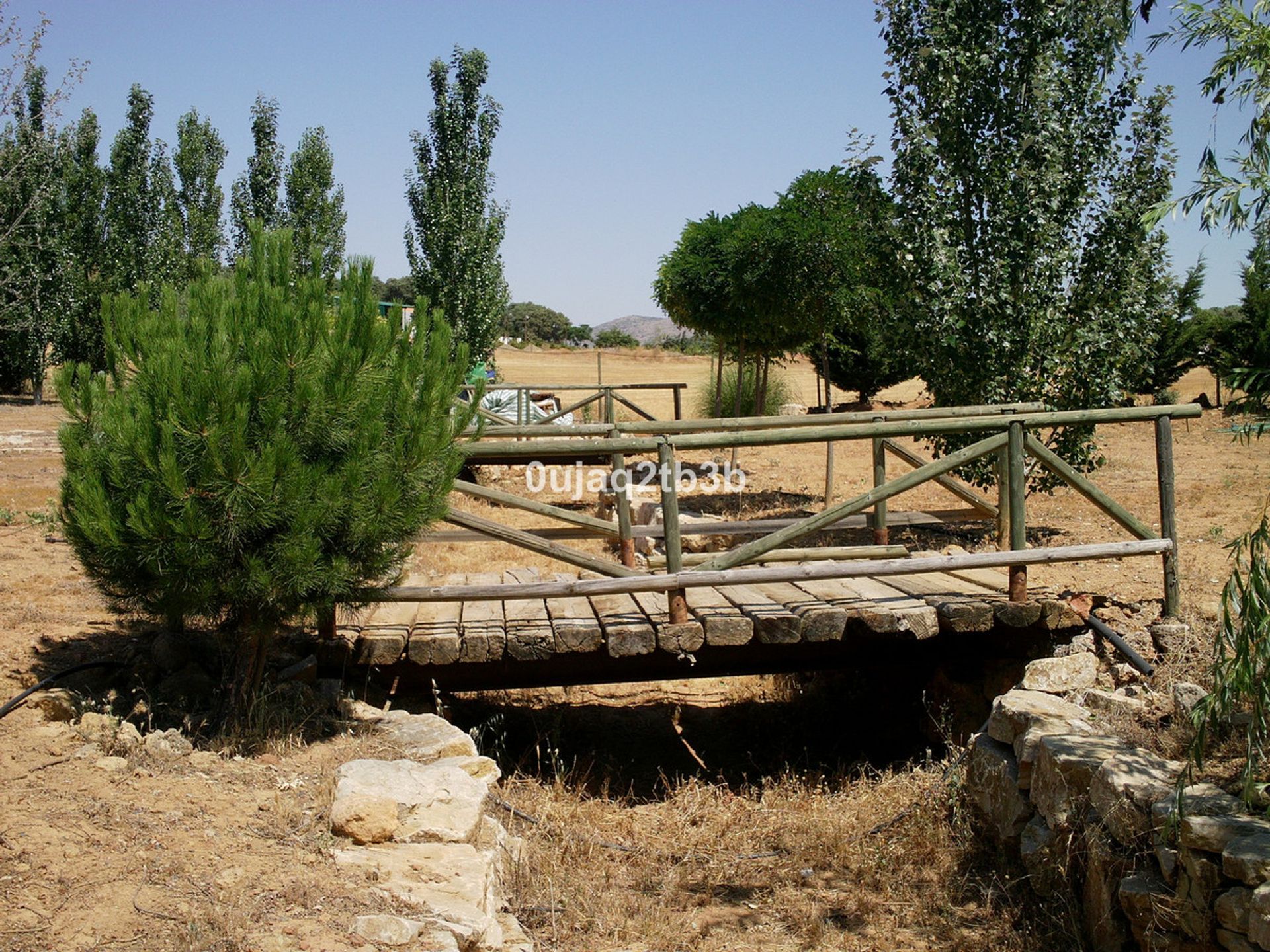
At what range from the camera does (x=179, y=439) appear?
403 cm

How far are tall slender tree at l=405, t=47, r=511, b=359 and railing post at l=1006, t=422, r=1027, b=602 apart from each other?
10.7 metres

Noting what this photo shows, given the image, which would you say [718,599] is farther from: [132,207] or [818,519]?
[132,207]

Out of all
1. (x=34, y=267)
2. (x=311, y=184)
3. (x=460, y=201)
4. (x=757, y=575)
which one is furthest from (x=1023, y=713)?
(x=311, y=184)

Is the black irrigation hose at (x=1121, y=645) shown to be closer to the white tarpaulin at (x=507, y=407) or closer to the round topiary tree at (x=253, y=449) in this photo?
the round topiary tree at (x=253, y=449)

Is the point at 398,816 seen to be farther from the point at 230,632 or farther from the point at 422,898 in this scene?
the point at 230,632

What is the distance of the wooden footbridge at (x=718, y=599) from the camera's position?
5457 mm

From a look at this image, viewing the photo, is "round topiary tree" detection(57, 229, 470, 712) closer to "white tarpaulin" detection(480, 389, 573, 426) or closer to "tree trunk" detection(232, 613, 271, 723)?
"tree trunk" detection(232, 613, 271, 723)

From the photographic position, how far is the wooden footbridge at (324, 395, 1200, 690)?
17.9 feet

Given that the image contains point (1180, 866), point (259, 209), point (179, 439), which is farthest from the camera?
point (259, 209)

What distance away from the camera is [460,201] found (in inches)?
605

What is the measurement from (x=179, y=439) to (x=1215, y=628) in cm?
533

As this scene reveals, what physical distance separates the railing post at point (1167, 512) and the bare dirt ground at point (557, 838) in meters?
0.26

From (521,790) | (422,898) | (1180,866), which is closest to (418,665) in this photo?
(521,790)

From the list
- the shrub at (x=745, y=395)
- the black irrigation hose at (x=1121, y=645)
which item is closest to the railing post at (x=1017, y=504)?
the black irrigation hose at (x=1121, y=645)
